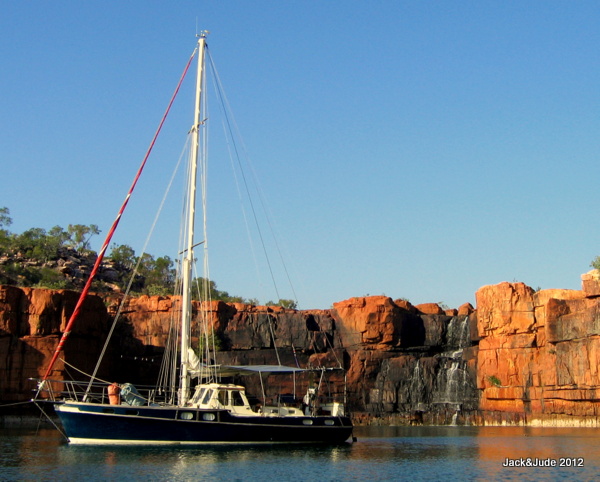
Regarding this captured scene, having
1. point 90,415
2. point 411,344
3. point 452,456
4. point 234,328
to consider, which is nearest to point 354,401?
point 411,344

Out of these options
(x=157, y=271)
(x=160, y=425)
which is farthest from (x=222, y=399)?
(x=157, y=271)

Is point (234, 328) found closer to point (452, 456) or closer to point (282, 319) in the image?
point (282, 319)

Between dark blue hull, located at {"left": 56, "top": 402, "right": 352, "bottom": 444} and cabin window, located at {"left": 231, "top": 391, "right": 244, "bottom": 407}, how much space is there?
39.4 inches

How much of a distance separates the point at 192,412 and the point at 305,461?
678 cm

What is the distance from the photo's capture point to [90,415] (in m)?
41.2

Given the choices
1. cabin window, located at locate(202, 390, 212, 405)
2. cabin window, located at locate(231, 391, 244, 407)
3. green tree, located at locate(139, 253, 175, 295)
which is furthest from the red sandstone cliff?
green tree, located at locate(139, 253, 175, 295)

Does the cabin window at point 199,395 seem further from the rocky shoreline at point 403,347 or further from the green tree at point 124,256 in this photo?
the green tree at point 124,256

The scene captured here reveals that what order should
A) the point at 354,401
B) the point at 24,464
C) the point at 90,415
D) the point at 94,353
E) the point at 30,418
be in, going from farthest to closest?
the point at 354,401
the point at 94,353
the point at 30,418
the point at 90,415
the point at 24,464

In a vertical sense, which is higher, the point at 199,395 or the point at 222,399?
the point at 199,395

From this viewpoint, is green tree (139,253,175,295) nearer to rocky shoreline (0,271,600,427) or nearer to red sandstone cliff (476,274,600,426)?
rocky shoreline (0,271,600,427)

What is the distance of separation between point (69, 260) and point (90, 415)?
105 metres

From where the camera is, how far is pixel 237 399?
147 feet

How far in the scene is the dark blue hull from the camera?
41188mm

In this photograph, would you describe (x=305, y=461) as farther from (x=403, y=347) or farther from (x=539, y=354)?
(x=403, y=347)
